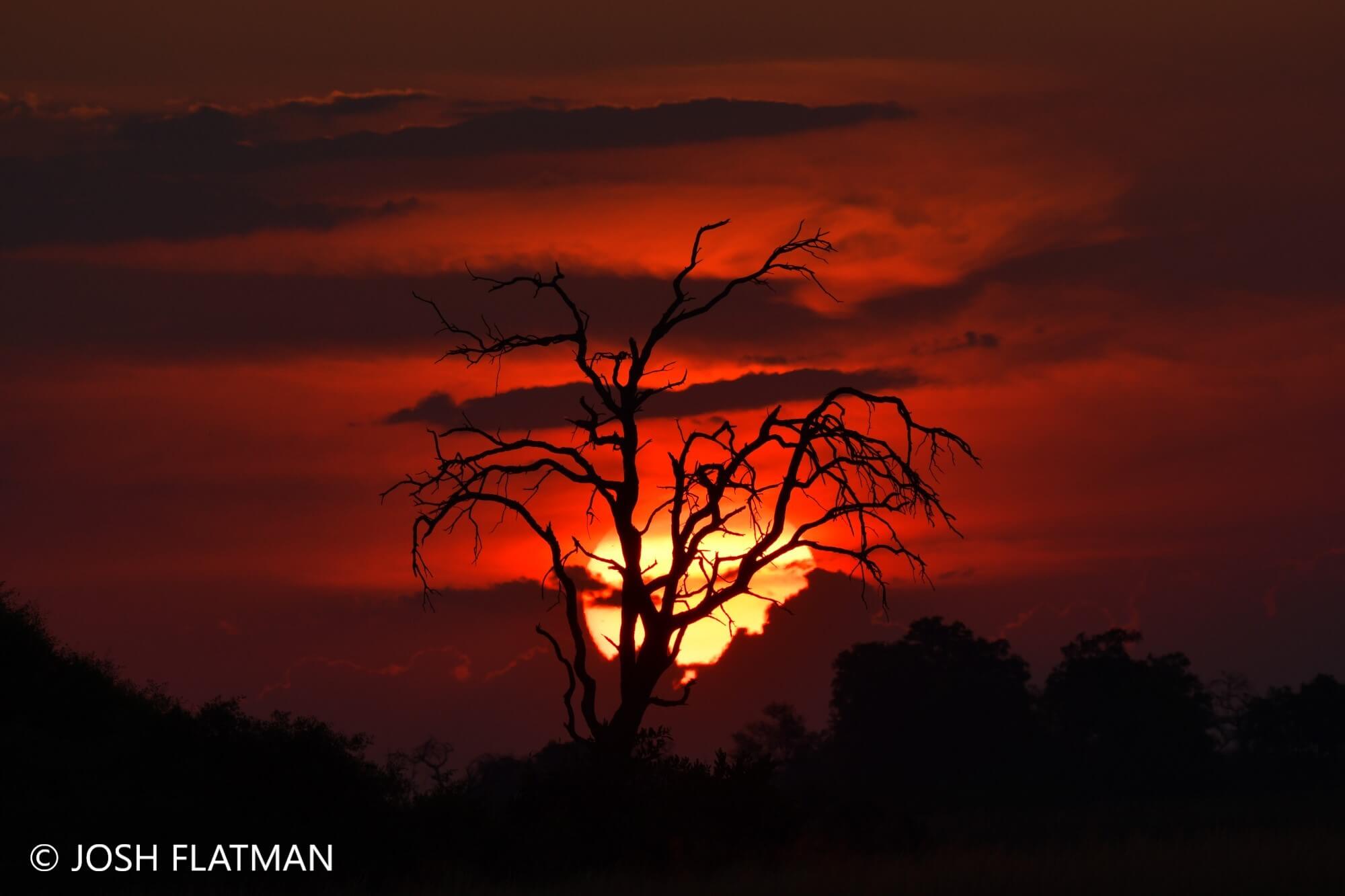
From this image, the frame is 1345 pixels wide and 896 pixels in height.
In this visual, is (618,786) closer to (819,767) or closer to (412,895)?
(412,895)

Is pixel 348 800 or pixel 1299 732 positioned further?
pixel 1299 732

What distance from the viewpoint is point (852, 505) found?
25641 millimetres

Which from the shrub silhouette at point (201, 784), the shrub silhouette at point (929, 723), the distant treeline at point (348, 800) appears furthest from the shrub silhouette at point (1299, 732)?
the shrub silhouette at point (201, 784)

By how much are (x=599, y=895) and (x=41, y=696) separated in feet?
47.2

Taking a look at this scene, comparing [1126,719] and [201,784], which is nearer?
[201,784]

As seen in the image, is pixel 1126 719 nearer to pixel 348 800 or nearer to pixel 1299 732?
pixel 1299 732

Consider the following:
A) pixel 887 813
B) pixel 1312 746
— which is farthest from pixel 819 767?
pixel 887 813

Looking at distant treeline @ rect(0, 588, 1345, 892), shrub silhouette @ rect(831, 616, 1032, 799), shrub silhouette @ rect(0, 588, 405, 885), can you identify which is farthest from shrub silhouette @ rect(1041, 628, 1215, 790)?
shrub silhouette @ rect(0, 588, 405, 885)

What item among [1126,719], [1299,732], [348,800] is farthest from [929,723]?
[348,800]

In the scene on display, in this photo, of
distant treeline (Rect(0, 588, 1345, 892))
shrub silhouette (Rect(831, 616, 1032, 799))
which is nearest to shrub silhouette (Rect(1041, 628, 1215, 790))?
shrub silhouette (Rect(831, 616, 1032, 799))

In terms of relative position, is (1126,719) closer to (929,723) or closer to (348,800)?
(929,723)

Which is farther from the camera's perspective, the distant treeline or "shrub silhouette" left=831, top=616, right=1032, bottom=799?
"shrub silhouette" left=831, top=616, right=1032, bottom=799

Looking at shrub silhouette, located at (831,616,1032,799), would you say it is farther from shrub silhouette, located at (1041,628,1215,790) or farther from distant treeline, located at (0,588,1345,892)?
distant treeline, located at (0,588,1345,892)

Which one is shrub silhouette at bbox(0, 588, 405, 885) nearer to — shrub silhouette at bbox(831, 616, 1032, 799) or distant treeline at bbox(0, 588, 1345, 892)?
distant treeline at bbox(0, 588, 1345, 892)
